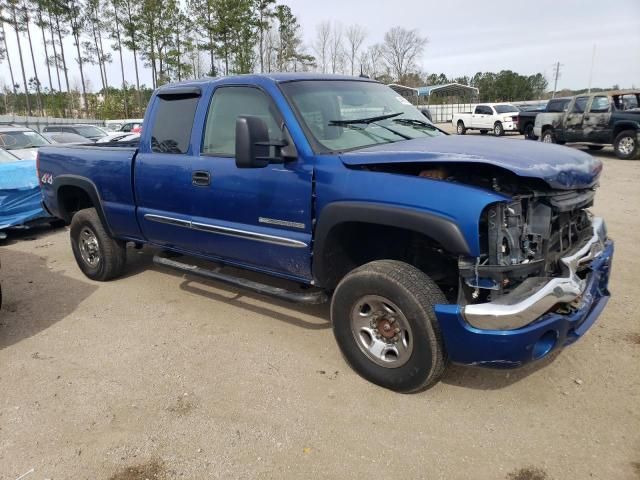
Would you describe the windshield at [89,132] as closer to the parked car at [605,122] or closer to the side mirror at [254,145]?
the parked car at [605,122]

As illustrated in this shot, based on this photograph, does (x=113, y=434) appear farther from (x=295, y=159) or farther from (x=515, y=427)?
(x=515, y=427)

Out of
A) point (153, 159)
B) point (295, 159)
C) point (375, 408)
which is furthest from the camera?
point (153, 159)

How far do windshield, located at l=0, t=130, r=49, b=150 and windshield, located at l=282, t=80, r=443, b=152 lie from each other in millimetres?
9003

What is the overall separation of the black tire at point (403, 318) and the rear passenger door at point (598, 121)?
48.0 ft

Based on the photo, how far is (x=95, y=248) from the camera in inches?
217

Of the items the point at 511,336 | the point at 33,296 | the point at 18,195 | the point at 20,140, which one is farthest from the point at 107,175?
the point at 20,140

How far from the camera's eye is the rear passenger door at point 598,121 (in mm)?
14742

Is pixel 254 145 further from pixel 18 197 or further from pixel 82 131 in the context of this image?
pixel 82 131

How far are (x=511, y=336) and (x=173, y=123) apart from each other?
3301 millimetres

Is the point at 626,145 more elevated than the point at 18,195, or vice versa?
the point at 626,145

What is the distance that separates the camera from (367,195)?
119 inches

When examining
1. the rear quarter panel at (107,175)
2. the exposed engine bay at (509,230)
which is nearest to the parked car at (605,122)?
the exposed engine bay at (509,230)

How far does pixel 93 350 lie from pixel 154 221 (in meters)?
1.24

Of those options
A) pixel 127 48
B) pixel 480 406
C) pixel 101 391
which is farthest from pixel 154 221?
pixel 127 48
